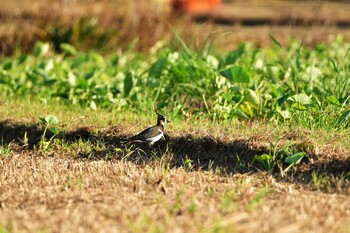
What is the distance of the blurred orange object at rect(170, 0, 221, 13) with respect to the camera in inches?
618

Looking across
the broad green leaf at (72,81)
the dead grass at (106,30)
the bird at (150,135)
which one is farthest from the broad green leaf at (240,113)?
the dead grass at (106,30)

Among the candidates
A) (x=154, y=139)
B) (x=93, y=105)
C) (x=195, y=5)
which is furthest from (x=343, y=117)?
(x=195, y=5)

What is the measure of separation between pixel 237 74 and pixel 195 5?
10.9m

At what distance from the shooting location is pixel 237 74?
557cm

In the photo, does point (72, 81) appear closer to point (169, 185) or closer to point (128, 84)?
point (128, 84)

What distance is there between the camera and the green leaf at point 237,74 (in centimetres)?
555

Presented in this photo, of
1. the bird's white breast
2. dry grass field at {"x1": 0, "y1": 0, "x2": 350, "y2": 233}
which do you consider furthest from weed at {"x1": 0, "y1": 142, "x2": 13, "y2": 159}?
the bird's white breast

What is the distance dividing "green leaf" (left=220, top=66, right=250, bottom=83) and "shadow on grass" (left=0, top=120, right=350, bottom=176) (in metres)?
0.78

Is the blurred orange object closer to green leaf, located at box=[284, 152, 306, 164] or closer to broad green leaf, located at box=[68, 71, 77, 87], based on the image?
broad green leaf, located at box=[68, 71, 77, 87]

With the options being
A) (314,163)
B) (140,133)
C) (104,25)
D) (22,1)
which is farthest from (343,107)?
(22,1)

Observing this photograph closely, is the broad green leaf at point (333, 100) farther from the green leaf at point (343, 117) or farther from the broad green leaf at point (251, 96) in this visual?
the broad green leaf at point (251, 96)

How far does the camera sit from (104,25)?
1013 centimetres

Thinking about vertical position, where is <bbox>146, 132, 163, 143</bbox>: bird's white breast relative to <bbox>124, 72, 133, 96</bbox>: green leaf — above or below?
above

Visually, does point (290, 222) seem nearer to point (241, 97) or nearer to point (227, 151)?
point (227, 151)
